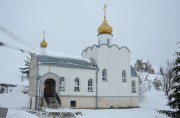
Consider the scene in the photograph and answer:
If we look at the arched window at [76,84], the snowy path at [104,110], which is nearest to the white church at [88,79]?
the arched window at [76,84]

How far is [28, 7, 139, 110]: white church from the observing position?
24.0 metres

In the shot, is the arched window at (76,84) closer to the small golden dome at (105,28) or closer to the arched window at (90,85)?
the arched window at (90,85)

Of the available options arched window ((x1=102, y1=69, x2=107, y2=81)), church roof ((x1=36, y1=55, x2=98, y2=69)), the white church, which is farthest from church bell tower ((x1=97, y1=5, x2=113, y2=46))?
arched window ((x1=102, y1=69, x2=107, y2=81))

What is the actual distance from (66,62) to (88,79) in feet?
11.6

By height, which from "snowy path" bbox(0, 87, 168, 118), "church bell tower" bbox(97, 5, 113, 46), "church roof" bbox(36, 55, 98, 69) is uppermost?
"church bell tower" bbox(97, 5, 113, 46)

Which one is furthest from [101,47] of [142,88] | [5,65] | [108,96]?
[5,65]

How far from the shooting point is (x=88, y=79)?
1061 inches

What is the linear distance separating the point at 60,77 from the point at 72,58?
11.4 ft

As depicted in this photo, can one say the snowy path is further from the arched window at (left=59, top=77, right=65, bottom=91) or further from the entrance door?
the arched window at (left=59, top=77, right=65, bottom=91)

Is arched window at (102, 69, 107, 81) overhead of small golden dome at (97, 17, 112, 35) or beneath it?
beneath

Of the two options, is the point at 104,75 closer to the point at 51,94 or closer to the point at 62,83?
the point at 62,83

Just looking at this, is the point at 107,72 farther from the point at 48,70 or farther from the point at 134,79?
the point at 48,70

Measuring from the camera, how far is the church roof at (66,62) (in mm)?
24734

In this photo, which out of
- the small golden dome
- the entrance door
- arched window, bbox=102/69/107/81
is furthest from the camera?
the small golden dome
